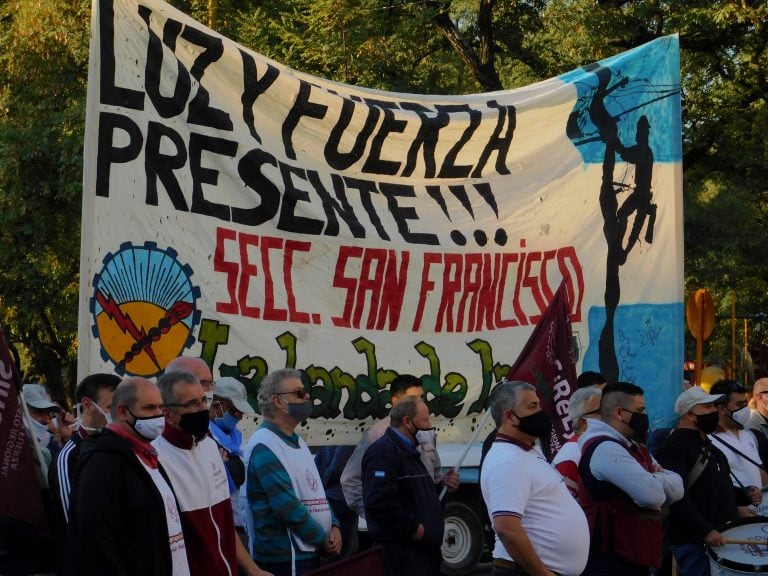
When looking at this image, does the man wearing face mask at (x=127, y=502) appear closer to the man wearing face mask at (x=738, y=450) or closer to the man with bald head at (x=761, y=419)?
the man wearing face mask at (x=738, y=450)

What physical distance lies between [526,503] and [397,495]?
1.46 metres

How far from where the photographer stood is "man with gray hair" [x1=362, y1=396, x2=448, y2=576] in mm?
7555

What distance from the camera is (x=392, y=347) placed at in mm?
8461

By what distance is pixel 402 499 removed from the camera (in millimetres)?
7668

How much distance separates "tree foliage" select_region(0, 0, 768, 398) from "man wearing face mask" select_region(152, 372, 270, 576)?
11874 mm

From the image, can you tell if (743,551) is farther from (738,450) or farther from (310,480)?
(310,480)

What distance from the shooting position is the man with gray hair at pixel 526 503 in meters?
6.16

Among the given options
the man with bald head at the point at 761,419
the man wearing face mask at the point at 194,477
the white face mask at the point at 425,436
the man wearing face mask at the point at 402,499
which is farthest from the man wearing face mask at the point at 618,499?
the man with bald head at the point at 761,419

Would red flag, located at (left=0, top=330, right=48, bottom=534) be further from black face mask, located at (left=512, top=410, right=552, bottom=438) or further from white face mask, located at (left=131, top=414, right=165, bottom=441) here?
black face mask, located at (left=512, top=410, right=552, bottom=438)

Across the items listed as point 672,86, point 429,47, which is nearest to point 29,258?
point 429,47

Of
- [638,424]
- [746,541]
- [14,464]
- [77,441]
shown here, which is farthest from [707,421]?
[14,464]

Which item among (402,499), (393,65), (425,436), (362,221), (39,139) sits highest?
(393,65)

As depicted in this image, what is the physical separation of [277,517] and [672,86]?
5.45 meters

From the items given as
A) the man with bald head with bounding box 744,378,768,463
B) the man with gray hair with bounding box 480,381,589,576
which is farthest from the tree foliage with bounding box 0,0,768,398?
the man with gray hair with bounding box 480,381,589,576
